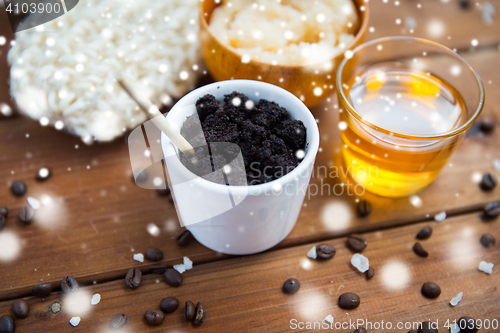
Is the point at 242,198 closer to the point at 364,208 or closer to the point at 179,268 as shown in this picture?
the point at 179,268

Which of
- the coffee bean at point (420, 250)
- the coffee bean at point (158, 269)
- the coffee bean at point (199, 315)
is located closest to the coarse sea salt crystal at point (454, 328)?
the coffee bean at point (420, 250)

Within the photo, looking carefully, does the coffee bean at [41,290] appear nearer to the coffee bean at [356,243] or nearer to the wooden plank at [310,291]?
the wooden plank at [310,291]

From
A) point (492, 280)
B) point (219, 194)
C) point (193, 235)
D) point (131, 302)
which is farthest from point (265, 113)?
point (492, 280)

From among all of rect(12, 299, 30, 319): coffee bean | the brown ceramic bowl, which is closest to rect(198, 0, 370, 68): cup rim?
the brown ceramic bowl

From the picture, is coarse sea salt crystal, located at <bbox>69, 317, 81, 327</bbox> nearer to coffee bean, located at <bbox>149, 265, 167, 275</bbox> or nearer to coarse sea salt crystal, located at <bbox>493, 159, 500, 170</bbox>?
coffee bean, located at <bbox>149, 265, 167, 275</bbox>

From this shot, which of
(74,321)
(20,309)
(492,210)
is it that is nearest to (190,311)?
(74,321)
